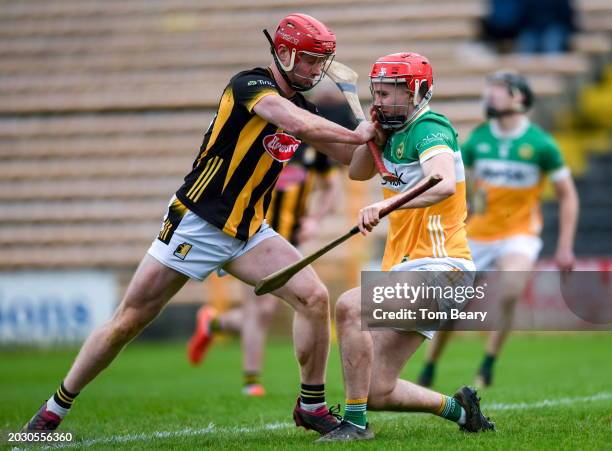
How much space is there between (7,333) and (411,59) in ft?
33.3

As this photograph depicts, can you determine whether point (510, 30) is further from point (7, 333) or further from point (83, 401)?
point (83, 401)

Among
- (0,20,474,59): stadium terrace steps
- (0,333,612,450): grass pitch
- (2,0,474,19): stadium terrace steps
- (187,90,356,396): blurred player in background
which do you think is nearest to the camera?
(0,333,612,450): grass pitch

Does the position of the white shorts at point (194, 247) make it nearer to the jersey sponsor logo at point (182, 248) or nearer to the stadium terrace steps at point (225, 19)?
the jersey sponsor logo at point (182, 248)

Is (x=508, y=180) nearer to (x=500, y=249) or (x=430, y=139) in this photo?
(x=500, y=249)

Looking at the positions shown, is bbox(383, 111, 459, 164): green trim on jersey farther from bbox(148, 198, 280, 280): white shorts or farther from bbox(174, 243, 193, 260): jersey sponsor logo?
bbox(174, 243, 193, 260): jersey sponsor logo

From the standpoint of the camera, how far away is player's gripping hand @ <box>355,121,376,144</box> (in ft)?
18.4

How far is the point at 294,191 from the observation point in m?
9.58

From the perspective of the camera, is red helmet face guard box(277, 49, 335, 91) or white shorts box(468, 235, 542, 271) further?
white shorts box(468, 235, 542, 271)

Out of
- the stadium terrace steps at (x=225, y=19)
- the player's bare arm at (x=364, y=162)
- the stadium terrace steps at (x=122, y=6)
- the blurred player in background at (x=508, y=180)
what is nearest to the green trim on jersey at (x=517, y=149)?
the blurred player in background at (x=508, y=180)

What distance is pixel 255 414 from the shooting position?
22.9 ft

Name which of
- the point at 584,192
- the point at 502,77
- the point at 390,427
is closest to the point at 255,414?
the point at 390,427

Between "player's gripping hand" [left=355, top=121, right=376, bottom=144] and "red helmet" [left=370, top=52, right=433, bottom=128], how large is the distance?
65 mm

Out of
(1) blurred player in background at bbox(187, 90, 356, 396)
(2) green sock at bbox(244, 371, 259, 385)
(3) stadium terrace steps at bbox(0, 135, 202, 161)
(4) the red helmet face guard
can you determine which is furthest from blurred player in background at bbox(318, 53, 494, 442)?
(3) stadium terrace steps at bbox(0, 135, 202, 161)

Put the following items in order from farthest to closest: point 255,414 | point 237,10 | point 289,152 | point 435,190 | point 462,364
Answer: point 237,10 → point 462,364 → point 255,414 → point 289,152 → point 435,190
